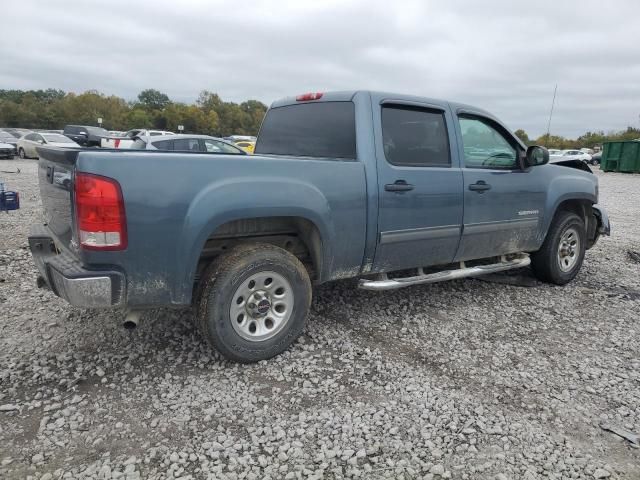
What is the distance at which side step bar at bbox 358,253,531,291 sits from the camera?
3781 millimetres

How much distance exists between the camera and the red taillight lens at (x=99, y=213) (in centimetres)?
264

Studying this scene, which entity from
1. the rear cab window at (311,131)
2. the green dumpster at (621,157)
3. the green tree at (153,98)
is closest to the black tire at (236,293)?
the rear cab window at (311,131)

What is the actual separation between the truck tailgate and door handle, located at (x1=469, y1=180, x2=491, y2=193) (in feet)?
10.2

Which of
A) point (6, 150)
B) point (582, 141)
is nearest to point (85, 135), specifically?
Answer: point (6, 150)

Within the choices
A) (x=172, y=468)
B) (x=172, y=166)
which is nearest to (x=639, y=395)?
(x=172, y=468)

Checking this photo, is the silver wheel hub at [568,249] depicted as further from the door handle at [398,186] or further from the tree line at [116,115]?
the tree line at [116,115]

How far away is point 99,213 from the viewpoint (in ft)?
8.74

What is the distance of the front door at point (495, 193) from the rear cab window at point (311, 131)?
1.13m

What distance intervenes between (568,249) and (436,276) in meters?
2.17

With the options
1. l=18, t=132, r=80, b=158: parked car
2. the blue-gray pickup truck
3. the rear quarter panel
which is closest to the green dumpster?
the blue-gray pickup truck

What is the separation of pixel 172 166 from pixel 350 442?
1811 millimetres

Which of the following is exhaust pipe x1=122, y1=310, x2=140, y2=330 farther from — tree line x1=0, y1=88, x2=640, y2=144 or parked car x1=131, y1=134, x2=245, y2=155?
tree line x1=0, y1=88, x2=640, y2=144

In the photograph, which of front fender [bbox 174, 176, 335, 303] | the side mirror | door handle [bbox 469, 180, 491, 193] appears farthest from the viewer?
the side mirror

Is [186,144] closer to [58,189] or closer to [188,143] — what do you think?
[188,143]
